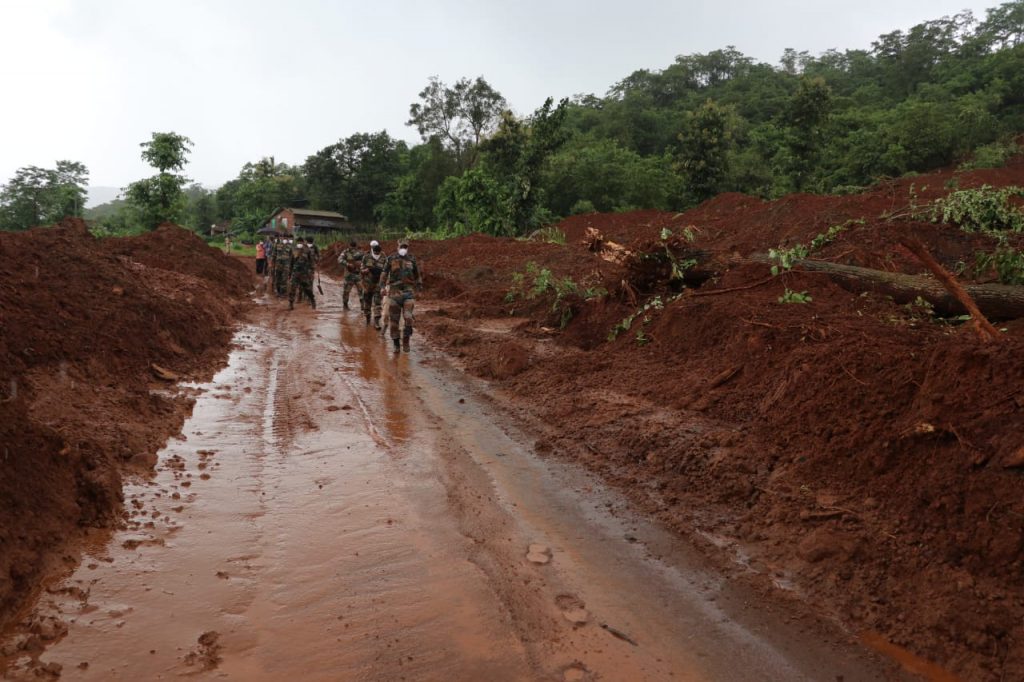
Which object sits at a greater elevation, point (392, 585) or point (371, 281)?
point (371, 281)

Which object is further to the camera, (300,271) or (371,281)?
(300,271)

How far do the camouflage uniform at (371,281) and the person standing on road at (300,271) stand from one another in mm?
2651

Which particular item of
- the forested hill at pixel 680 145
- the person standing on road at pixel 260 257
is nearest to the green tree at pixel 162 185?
the forested hill at pixel 680 145

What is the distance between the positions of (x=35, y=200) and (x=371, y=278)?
29208mm

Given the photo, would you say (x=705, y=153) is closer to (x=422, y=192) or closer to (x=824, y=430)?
(x=422, y=192)

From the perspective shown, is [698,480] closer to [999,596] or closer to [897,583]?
[897,583]

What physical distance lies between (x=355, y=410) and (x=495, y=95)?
51.9 meters

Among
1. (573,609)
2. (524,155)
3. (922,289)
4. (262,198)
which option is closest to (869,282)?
(922,289)

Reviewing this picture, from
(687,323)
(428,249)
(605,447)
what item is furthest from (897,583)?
(428,249)

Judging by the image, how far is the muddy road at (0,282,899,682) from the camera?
10.8ft

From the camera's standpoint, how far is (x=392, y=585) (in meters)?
3.97

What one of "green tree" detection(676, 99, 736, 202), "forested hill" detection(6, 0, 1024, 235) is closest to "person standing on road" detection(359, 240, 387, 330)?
"forested hill" detection(6, 0, 1024, 235)

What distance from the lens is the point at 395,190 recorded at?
55156 mm

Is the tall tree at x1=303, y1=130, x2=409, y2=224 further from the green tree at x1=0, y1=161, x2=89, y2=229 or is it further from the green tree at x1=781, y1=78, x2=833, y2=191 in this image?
the green tree at x1=781, y1=78, x2=833, y2=191
